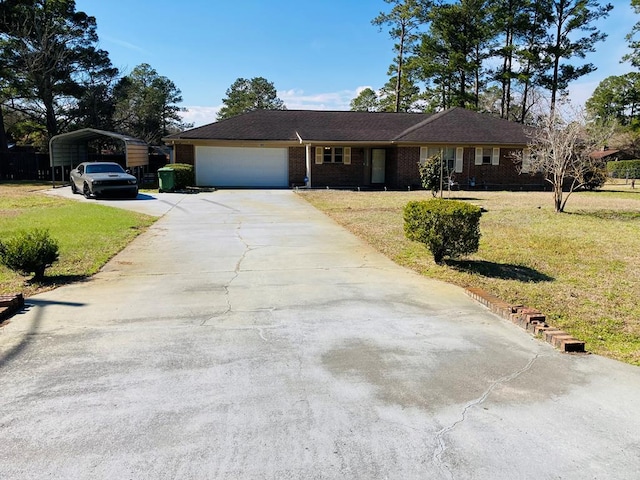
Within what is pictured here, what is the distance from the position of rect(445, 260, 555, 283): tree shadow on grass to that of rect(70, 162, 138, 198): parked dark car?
50.3ft

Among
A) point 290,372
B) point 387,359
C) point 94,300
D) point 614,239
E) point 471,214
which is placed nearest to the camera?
point 290,372

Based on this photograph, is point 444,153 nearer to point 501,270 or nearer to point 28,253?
point 501,270

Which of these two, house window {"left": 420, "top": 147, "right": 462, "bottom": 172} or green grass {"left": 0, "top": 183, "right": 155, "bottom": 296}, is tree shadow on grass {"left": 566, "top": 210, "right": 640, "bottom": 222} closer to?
house window {"left": 420, "top": 147, "right": 462, "bottom": 172}

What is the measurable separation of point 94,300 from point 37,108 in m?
38.0

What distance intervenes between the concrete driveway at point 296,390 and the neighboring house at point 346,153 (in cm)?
2099

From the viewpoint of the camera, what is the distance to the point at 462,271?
783 centimetres

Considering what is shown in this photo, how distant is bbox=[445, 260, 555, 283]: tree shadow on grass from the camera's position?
24.5 feet

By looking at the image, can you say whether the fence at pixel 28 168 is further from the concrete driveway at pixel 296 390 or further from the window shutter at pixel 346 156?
the concrete driveway at pixel 296 390

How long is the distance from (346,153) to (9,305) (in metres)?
23.9

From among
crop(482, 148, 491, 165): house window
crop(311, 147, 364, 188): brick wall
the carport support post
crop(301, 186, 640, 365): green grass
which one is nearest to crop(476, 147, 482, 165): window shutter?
crop(482, 148, 491, 165): house window

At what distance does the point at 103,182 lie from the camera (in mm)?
19281

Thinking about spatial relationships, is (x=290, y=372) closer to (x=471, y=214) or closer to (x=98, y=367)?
(x=98, y=367)

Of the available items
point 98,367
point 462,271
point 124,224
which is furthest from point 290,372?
point 124,224

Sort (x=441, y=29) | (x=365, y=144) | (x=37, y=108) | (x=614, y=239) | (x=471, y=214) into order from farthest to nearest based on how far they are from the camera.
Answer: (x=441, y=29) → (x=37, y=108) → (x=365, y=144) → (x=614, y=239) → (x=471, y=214)
